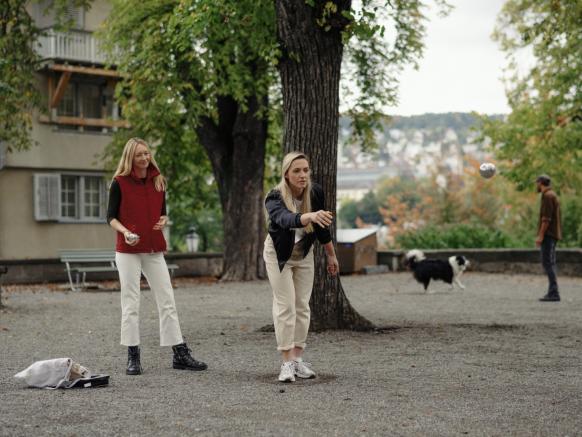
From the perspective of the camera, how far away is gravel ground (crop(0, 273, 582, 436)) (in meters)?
6.83

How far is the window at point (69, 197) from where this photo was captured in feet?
109

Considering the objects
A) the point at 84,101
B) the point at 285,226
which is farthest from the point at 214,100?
the point at 285,226

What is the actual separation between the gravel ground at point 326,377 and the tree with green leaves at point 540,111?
13742 millimetres

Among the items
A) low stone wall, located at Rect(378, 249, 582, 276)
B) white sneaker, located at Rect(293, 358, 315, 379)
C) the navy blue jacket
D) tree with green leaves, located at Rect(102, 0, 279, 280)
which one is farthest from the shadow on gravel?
low stone wall, located at Rect(378, 249, 582, 276)

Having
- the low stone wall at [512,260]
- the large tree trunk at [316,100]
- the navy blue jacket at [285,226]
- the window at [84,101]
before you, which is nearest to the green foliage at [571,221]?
the low stone wall at [512,260]

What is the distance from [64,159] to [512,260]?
14.6 metres

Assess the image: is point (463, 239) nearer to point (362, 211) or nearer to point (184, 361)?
point (184, 361)

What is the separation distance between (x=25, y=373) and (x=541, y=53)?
80.1 feet

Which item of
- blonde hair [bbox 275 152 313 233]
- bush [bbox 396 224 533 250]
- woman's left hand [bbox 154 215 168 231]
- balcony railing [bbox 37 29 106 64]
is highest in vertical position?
balcony railing [bbox 37 29 106 64]

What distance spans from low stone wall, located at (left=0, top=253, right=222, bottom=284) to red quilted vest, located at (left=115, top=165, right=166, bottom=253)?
619 inches

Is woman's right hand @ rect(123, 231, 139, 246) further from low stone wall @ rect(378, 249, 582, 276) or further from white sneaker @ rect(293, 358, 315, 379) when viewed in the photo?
low stone wall @ rect(378, 249, 582, 276)

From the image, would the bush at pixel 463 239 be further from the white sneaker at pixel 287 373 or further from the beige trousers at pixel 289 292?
the white sneaker at pixel 287 373

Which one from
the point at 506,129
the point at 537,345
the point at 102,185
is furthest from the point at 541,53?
the point at 537,345

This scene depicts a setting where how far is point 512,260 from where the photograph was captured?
90.4ft
